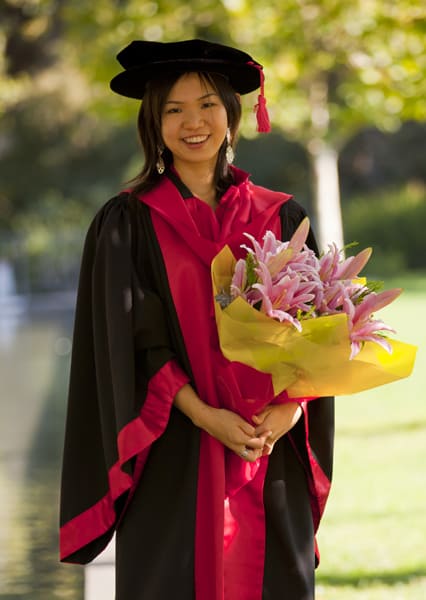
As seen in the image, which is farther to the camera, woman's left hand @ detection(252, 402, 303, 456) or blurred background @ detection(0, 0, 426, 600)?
blurred background @ detection(0, 0, 426, 600)

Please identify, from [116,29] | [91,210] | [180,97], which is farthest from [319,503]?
[91,210]

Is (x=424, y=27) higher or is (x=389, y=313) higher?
(x=424, y=27)

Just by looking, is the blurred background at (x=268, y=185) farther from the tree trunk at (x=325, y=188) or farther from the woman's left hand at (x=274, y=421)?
the woman's left hand at (x=274, y=421)

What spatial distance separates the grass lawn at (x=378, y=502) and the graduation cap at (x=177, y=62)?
95.4 inches

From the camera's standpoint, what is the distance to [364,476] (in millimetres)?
7902

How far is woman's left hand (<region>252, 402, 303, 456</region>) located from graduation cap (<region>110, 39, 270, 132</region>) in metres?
0.90

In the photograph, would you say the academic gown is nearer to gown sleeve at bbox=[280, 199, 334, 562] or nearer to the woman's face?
gown sleeve at bbox=[280, 199, 334, 562]

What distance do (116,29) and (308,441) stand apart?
1099cm

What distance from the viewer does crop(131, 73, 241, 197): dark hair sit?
3.45m

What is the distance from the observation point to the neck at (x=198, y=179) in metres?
3.55

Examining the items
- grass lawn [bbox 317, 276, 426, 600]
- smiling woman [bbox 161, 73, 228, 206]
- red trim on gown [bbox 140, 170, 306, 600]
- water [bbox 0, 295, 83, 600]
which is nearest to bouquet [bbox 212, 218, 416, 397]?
red trim on gown [bbox 140, 170, 306, 600]

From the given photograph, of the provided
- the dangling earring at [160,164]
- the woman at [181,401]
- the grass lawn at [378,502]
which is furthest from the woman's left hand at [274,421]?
the grass lawn at [378,502]

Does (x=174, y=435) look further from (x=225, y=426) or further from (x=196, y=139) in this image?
(x=196, y=139)

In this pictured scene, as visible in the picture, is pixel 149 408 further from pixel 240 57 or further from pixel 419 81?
pixel 419 81
